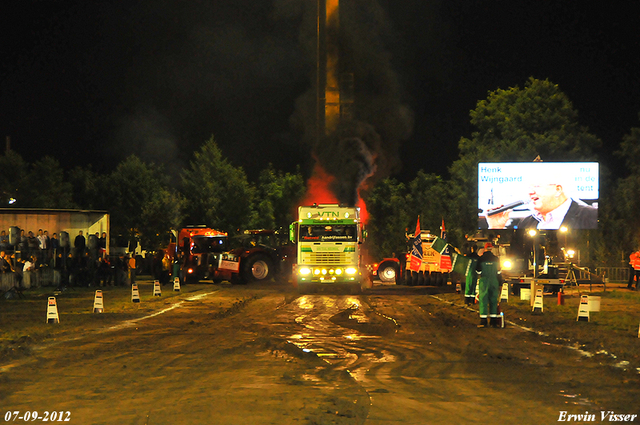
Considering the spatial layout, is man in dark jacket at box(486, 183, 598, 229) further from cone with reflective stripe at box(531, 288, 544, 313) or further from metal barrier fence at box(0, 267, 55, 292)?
metal barrier fence at box(0, 267, 55, 292)

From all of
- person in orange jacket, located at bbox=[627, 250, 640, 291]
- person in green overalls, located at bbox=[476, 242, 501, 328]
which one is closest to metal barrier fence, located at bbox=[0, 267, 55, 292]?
person in green overalls, located at bbox=[476, 242, 501, 328]

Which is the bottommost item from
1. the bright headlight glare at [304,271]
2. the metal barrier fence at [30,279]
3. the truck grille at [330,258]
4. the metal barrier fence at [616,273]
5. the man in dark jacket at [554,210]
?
the metal barrier fence at [616,273]

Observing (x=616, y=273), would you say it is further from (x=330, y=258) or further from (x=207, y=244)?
(x=207, y=244)

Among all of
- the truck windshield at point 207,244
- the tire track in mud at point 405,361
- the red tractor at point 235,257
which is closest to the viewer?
the tire track in mud at point 405,361

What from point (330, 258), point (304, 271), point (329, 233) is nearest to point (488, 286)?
point (330, 258)

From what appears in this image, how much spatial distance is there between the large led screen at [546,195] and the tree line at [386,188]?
622 inches

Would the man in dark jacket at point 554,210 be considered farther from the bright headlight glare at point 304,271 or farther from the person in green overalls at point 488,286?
the person in green overalls at point 488,286

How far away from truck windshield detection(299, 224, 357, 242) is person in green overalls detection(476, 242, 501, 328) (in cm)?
1166

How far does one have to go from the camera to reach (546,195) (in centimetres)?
3588

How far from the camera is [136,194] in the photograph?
2975 inches

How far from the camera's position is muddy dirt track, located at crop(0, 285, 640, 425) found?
779 cm

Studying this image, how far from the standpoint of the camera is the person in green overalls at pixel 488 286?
1603cm

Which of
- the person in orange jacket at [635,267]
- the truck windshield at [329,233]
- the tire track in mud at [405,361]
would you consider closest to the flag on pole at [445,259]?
the truck windshield at [329,233]

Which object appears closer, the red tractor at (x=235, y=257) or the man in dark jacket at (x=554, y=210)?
the red tractor at (x=235, y=257)
